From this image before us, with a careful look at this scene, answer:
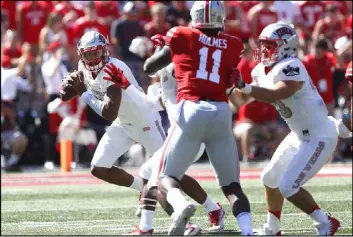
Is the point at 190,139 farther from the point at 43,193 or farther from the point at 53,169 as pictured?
the point at 53,169

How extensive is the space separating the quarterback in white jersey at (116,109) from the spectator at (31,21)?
729 centimetres

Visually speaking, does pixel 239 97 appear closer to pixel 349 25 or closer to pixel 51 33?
pixel 51 33

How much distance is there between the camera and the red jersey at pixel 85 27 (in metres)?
15.9

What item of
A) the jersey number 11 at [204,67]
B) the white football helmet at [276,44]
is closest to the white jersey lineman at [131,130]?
the white football helmet at [276,44]

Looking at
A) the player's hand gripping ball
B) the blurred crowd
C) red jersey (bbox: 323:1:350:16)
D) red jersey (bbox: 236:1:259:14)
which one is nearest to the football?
the player's hand gripping ball

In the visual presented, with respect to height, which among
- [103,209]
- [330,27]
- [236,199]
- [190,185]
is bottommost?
[103,209]

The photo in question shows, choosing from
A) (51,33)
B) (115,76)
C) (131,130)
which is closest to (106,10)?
(51,33)

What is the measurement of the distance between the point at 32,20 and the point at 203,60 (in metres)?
A: 9.38

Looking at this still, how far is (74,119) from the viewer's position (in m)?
15.6

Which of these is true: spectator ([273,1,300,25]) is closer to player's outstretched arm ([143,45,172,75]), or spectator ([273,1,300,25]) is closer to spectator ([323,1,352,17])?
spectator ([323,1,352,17])

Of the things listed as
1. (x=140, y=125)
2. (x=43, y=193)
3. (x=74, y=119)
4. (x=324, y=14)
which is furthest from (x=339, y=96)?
(x=140, y=125)

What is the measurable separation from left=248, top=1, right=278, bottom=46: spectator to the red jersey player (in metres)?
9.02

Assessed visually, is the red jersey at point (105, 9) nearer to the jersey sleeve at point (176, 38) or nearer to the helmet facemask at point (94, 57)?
the helmet facemask at point (94, 57)

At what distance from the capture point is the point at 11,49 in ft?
52.7
